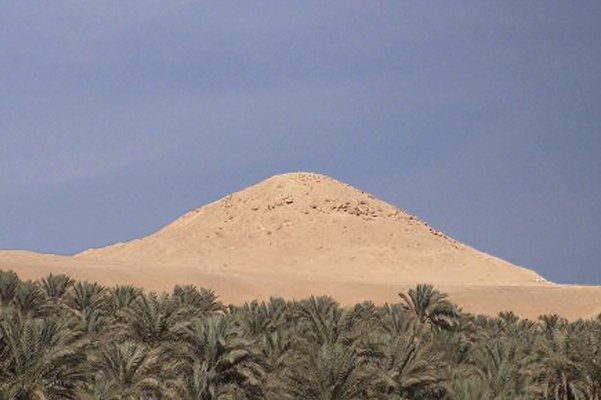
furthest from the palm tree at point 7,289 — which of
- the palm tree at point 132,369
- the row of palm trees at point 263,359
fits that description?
the palm tree at point 132,369

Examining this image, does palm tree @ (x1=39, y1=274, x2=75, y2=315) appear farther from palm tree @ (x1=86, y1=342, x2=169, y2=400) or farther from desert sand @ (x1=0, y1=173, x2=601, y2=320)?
desert sand @ (x1=0, y1=173, x2=601, y2=320)

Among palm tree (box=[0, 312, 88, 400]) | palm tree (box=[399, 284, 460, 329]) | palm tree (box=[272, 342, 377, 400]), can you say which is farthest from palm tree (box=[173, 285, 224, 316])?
palm tree (box=[0, 312, 88, 400])

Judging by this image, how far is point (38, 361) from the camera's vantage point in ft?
88.2

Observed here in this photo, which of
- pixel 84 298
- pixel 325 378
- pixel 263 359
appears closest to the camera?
pixel 325 378

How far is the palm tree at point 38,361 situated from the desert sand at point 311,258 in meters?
60.7

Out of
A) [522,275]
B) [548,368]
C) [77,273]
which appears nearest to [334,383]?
[548,368]

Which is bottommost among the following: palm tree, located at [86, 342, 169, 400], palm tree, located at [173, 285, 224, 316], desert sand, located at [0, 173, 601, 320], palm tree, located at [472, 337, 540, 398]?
palm tree, located at [86, 342, 169, 400]

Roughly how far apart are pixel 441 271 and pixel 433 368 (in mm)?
88378

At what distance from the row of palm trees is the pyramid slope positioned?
6657 cm

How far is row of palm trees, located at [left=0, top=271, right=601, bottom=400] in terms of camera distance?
27.4m

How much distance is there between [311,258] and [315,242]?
4.67 m

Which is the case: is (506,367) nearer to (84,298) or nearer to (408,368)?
(408,368)

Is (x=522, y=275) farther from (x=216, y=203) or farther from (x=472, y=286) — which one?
(x=216, y=203)

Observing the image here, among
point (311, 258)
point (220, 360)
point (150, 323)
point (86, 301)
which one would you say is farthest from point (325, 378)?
point (311, 258)
